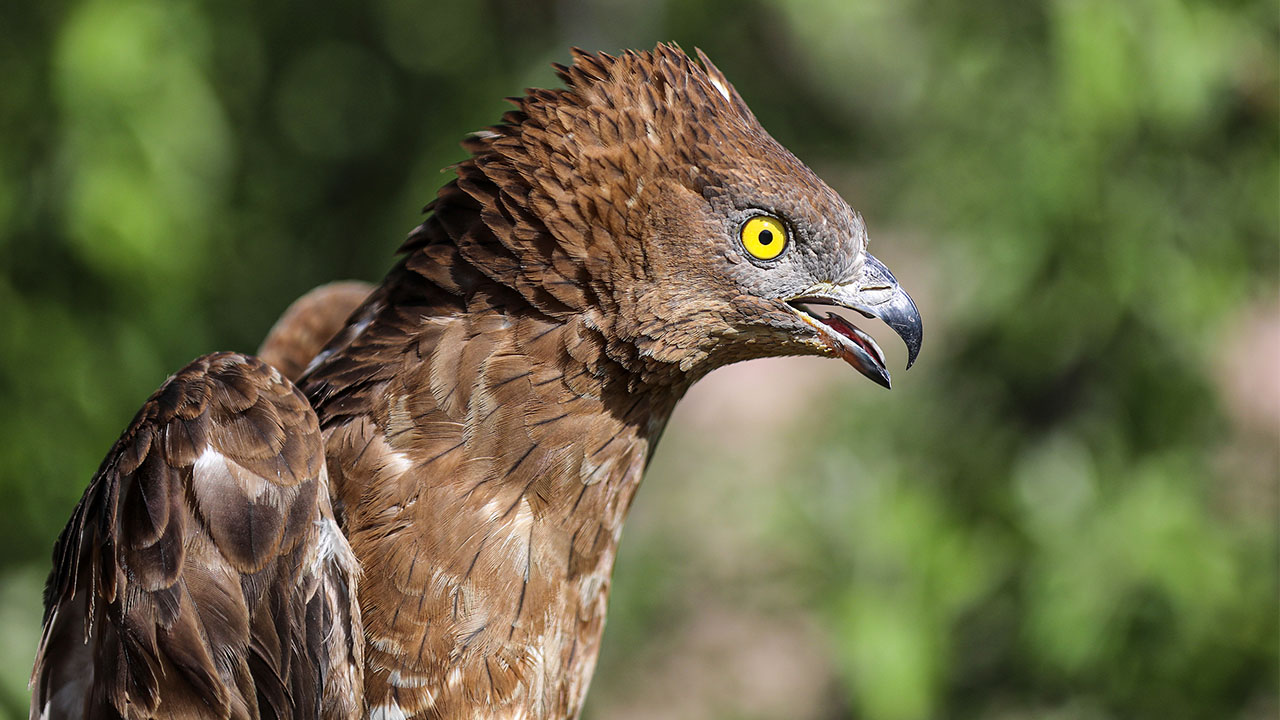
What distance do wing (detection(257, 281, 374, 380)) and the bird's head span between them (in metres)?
1.10

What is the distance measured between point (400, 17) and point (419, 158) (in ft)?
2.63

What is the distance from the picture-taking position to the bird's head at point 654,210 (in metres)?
2.04

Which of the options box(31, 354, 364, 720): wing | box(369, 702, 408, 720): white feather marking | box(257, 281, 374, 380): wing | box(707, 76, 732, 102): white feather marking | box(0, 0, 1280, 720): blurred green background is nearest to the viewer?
box(31, 354, 364, 720): wing

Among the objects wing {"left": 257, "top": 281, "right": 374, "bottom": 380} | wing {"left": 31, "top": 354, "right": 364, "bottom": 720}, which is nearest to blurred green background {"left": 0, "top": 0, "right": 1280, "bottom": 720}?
wing {"left": 257, "top": 281, "right": 374, "bottom": 380}

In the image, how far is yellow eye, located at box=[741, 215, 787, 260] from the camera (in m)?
2.11

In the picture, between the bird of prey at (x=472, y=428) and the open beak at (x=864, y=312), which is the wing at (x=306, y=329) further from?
the open beak at (x=864, y=312)

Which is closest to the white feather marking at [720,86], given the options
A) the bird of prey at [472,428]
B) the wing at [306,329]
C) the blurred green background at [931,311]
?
the bird of prey at [472,428]

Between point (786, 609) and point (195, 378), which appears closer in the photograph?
point (195, 378)

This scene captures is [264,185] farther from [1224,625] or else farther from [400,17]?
[1224,625]

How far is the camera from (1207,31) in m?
4.26

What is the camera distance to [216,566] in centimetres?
188

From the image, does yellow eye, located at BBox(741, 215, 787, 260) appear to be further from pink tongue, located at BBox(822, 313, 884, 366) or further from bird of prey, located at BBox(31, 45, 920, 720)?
pink tongue, located at BBox(822, 313, 884, 366)

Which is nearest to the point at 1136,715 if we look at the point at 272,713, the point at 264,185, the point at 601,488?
the point at 601,488

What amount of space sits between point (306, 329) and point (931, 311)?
3477mm
